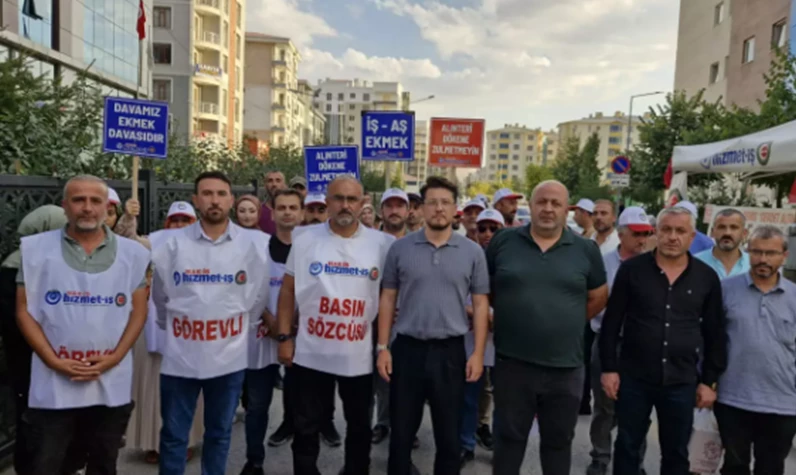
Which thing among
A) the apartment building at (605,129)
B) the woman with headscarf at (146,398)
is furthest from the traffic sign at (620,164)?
the apartment building at (605,129)

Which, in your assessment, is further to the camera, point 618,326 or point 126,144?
point 126,144

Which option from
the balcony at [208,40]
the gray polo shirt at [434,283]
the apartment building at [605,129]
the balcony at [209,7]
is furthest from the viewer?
Answer: the apartment building at [605,129]

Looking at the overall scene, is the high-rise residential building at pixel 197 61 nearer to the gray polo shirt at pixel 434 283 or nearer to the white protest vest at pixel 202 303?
the white protest vest at pixel 202 303

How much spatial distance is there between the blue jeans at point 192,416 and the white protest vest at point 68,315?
49cm

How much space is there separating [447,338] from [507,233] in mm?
790

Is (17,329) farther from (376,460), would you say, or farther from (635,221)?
(635,221)

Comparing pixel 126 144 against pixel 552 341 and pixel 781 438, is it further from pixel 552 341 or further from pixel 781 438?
pixel 781 438

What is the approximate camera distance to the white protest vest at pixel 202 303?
3504mm

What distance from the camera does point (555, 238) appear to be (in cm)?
370

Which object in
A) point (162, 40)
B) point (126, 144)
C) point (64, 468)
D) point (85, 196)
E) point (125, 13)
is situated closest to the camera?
point (85, 196)

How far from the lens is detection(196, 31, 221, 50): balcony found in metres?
48.8

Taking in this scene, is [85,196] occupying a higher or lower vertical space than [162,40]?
lower

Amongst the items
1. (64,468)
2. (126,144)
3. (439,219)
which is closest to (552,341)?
(439,219)

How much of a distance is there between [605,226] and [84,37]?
24672 millimetres
